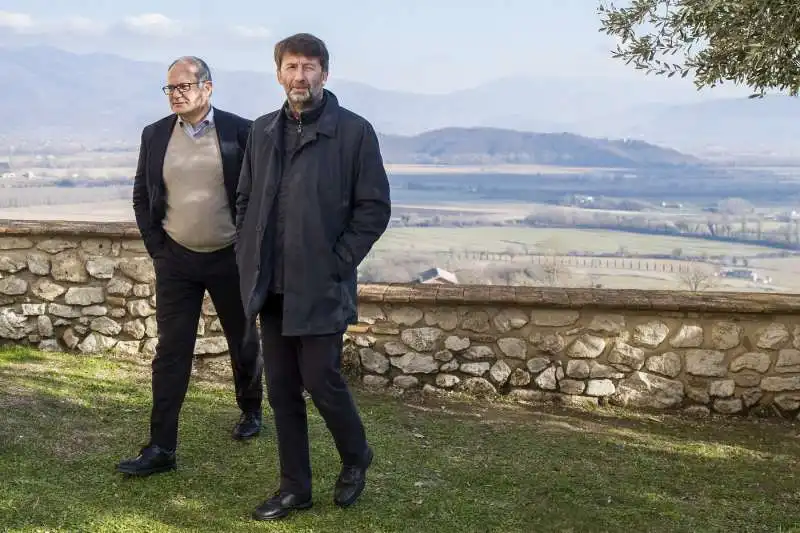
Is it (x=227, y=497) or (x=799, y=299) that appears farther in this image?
(x=799, y=299)

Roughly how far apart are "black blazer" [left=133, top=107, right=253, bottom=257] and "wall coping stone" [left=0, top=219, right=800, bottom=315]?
80.8 inches

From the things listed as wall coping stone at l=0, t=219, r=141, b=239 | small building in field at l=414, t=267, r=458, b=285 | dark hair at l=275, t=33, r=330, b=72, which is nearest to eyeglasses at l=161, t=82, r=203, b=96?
dark hair at l=275, t=33, r=330, b=72

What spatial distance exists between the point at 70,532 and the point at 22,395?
2.19 meters

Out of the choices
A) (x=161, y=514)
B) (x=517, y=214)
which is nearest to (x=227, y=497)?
(x=161, y=514)

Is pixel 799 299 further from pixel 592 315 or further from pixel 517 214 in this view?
pixel 517 214

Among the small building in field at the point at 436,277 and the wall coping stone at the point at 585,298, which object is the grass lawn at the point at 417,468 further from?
the small building in field at the point at 436,277

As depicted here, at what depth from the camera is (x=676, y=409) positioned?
18.2ft

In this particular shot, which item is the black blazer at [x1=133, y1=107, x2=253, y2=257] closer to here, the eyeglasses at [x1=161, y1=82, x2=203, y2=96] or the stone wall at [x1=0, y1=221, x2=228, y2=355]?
the eyeglasses at [x1=161, y1=82, x2=203, y2=96]

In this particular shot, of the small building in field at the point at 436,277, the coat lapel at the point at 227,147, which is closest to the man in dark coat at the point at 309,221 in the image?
the coat lapel at the point at 227,147

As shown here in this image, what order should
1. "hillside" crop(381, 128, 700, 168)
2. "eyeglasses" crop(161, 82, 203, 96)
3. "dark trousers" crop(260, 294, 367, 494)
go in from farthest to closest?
"hillside" crop(381, 128, 700, 168), "eyeglasses" crop(161, 82, 203, 96), "dark trousers" crop(260, 294, 367, 494)

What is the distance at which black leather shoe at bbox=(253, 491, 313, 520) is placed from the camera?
333cm

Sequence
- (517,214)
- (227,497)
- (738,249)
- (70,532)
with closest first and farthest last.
→ (70,532) < (227,497) < (738,249) < (517,214)

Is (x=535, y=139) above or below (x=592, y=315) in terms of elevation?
above

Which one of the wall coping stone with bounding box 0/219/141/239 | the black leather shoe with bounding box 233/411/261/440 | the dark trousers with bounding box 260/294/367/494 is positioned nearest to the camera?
the dark trousers with bounding box 260/294/367/494
